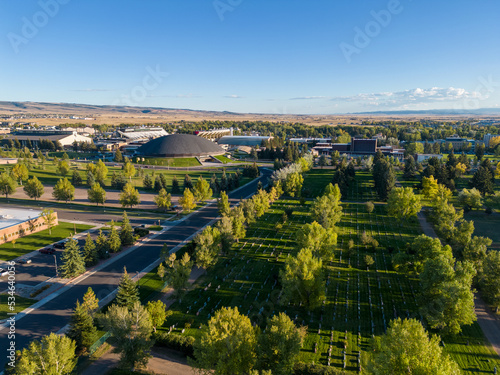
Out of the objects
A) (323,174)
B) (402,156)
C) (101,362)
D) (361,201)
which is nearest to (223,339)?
(101,362)

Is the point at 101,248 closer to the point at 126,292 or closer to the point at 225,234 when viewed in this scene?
the point at 126,292

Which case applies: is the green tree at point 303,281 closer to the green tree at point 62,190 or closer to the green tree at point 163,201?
the green tree at point 163,201

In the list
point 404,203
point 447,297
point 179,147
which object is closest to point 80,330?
point 447,297

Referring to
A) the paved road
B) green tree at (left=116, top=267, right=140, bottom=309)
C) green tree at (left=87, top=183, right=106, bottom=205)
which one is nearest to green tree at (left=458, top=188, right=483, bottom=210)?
the paved road

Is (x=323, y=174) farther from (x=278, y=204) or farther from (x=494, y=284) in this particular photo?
(x=494, y=284)

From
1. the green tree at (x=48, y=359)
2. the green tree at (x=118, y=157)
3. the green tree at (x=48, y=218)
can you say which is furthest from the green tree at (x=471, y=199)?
the green tree at (x=118, y=157)

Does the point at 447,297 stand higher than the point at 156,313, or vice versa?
the point at 447,297
